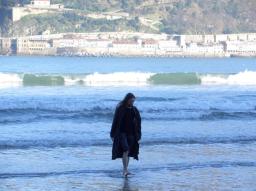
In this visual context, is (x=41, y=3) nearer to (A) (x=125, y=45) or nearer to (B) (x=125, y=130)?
(A) (x=125, y=45)

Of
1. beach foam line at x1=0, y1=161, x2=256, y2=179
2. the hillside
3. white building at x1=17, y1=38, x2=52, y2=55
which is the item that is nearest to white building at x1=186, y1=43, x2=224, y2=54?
the hillside

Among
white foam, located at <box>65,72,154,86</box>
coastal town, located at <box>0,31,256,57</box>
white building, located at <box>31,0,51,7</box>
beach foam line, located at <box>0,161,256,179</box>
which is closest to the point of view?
beach foam line, located at <box>0,161,256,179</box>

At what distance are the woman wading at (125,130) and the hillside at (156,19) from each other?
12008 cm

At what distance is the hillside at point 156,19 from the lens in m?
132

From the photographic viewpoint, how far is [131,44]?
11156 centimetres

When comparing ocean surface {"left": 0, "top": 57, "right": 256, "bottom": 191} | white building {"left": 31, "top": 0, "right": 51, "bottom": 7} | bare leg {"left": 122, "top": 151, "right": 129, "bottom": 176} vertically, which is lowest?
ocean surface {"left": 0, "top": 57, "right": 256, "bottom": 191}

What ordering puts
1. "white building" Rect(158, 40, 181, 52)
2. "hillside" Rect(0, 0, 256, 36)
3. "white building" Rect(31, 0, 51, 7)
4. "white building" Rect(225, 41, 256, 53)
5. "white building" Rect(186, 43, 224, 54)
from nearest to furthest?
1. "white building" Rect(158, 40, 181, 52)
2. "white building" Rect(186, 43, 224, 54)
3. "white building" Rect(225, 41, 256, 53)
4. "hillside" Rect(0, 0, 256, 36)
5. "white building" Rect(31, 0, 51, 7)

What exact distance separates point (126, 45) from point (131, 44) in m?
0.78

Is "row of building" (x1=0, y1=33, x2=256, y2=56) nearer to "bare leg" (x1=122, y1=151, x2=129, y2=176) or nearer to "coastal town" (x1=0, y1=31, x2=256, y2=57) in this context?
"coastal town" (x1=0, y1=31, x2=256, y2=57)

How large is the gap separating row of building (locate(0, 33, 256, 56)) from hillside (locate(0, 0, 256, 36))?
739 cm

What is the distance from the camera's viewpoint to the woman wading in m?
9.05

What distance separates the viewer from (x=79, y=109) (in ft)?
56.9

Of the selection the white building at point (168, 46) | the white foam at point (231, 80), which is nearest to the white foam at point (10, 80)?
the white foam at point (231, 80)

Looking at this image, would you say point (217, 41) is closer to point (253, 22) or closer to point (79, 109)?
point (253, 22)
